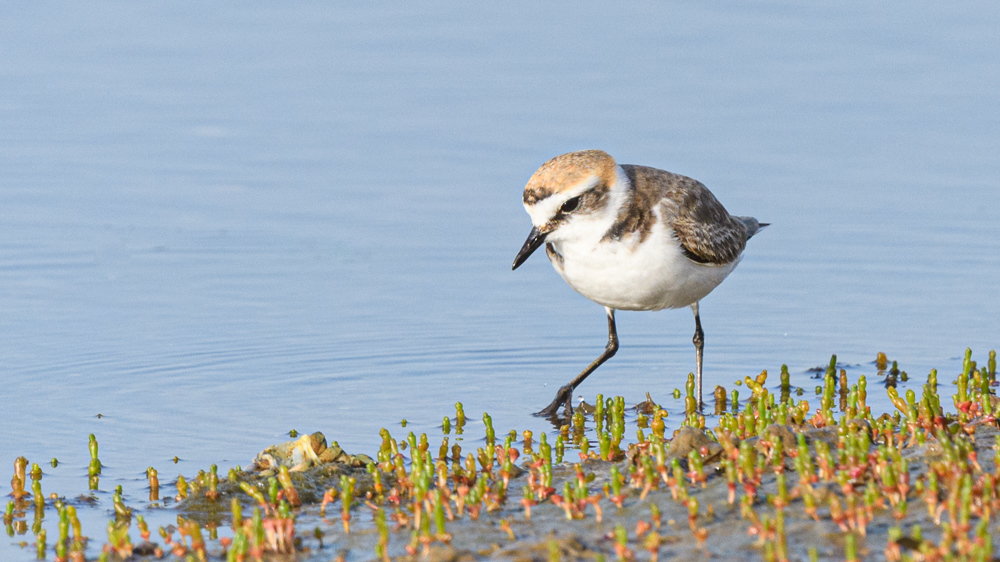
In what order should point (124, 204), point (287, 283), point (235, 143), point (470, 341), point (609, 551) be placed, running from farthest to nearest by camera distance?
point (235, 143)
point (124, 204)
point (287, 283)
point (470, 341)
point (609, 551)

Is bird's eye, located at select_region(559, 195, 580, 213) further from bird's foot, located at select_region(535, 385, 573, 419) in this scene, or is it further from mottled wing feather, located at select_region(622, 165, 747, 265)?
bird's foot, located at select_region(535, 385, 573, 419)

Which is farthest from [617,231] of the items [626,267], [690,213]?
[690,213]

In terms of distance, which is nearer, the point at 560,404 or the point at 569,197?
the point at 569,197

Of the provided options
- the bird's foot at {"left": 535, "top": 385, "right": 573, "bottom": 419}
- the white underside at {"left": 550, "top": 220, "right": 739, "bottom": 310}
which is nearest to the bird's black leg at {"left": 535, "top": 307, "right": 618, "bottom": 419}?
the bird's foot at {"left": 535, "top": 385, "right": 573, "bottom": 419}

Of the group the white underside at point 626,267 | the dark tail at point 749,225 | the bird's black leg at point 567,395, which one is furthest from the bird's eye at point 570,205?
the dark tail at point 749,225

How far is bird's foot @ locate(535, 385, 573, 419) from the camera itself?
30.8 feet

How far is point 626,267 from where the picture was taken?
8773 millimetres

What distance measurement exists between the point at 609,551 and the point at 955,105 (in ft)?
37.2

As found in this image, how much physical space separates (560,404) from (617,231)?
54.7 inches

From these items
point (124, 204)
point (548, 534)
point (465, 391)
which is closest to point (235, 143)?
point (124, 204)

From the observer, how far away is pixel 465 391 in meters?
9.91

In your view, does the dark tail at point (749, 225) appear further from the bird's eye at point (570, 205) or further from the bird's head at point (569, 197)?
the bird's eye at point (570, 205)

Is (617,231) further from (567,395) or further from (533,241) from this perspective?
(567,395)

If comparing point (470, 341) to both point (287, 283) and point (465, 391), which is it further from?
point (287, 283)
